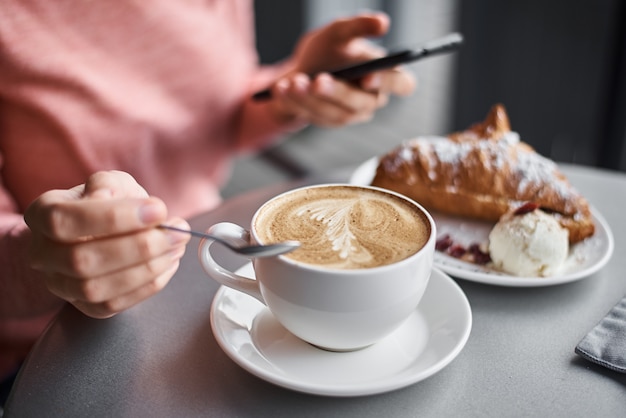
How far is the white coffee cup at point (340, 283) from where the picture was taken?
550 millimetres

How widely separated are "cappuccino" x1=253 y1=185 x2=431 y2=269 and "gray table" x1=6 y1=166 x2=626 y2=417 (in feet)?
0.43

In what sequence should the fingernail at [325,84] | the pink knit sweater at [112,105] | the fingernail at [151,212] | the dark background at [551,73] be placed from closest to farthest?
1. the fingernail at [151,212]
2. the pink knit sweater at [112,105]
3. the fingernail at [325,84]
4. the dark background at [551,73]

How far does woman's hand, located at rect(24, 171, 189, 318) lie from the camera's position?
0.54m

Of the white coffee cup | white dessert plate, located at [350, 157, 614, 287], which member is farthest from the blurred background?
the white coffee cup

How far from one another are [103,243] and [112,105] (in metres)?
0.52

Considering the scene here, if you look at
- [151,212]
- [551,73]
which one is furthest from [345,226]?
[551,73]

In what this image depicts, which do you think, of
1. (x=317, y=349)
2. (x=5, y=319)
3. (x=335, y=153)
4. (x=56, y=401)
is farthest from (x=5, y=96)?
(x=335, y=153)

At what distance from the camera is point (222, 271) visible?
0.64 meters

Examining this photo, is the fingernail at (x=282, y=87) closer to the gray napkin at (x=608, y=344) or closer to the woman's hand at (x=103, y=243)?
the woman's hand at (x=103, y=243)

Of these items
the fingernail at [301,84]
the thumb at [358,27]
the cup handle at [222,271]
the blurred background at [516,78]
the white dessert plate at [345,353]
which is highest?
the thumb at [358,27]

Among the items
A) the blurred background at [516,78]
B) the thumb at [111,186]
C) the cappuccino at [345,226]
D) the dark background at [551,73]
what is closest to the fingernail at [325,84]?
the cappuccino at [345,226]

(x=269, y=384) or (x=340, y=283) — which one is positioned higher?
(x=340, y=283)

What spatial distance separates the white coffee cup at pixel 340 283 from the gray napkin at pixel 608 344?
0.19m

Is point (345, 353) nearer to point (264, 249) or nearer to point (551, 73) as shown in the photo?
point (264, 249)
